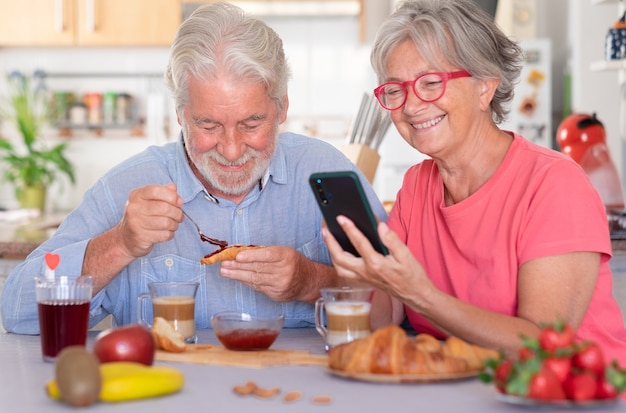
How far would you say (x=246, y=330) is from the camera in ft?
6.03

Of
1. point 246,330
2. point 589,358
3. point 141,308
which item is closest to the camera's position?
point 589,358

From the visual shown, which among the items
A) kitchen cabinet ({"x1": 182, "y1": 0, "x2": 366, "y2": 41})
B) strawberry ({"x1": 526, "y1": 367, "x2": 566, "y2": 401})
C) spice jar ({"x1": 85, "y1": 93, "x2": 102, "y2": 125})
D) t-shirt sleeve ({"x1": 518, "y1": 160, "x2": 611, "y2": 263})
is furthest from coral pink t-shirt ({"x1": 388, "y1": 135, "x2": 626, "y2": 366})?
spice jar ({"x1": 85, "y1": 93, "x2": 102, "y2": 125})

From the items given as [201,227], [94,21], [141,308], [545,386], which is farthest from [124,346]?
[94,21]

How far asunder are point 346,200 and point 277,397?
0.40 metres

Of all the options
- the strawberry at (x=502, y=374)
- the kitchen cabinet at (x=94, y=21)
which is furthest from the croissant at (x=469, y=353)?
the kitchen cabinet at (x=94, y=21)

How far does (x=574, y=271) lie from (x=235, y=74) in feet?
2.85

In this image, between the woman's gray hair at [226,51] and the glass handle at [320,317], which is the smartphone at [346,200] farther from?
the woman's gray hair at [226,51]

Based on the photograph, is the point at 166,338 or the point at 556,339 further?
the point at 166,338

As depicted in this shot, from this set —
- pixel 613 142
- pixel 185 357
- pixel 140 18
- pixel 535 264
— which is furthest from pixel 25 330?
pixel 613 142

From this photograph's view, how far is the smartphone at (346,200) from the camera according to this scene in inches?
66.2

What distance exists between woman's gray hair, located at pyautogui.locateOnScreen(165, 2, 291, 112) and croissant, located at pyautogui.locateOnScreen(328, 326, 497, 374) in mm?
840

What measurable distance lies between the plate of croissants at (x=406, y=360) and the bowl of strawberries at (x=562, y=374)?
0.19 m

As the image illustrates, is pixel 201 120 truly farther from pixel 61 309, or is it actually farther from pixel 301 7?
pixel 301 7

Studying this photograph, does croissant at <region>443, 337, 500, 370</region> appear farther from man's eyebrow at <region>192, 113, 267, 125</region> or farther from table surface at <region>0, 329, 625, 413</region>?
man's eyebrow at <region>192, 113, 267, 125</region>
